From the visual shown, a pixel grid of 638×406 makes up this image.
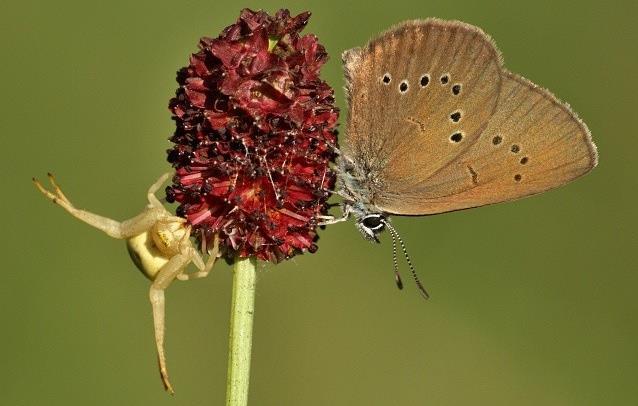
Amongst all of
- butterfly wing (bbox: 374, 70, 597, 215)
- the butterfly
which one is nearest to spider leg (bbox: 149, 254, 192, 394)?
the butterfly

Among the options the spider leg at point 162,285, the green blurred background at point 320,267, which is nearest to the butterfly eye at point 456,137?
the spider leg at point 162,285

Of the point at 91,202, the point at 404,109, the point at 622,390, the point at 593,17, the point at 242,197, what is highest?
the point at 593,17

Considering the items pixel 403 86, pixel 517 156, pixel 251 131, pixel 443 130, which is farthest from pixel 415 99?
pixel 251 131

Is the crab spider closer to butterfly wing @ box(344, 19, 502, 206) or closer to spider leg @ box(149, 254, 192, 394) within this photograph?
spider leg @ box(149, 254, 192, 394)

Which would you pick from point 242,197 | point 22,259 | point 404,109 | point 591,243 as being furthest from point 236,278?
point 591,243

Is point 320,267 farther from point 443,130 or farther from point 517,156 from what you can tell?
point 517,156

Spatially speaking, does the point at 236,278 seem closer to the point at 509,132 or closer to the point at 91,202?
the point at 509,132
